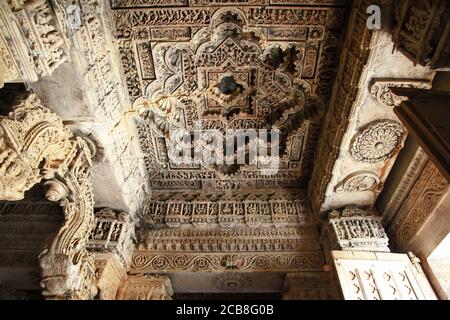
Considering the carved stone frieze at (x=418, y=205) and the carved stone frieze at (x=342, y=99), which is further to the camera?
the carved stone frieze at (x=418, y=205)

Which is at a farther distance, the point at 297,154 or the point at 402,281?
the point at 297,154

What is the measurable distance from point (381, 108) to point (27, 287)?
4.55 metres

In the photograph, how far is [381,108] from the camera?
286 cm

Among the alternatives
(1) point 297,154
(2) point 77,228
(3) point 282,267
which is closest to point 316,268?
(3) point 282,267

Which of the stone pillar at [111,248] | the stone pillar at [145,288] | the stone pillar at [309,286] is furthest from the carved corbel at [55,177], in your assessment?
the stone pillar at [309,286]

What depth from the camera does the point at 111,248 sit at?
329 centimetres

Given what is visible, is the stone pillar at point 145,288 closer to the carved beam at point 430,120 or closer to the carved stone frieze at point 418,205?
the carved stone frieze at point 418,205

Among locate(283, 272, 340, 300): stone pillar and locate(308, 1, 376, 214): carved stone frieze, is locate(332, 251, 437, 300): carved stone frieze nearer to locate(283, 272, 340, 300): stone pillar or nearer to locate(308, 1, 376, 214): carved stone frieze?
locate(283, 272, 340, 300): stone pillar

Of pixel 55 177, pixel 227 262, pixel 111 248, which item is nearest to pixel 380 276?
pixel 227 262

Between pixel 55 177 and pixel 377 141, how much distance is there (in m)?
3.28

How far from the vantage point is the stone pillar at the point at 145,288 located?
132 inches

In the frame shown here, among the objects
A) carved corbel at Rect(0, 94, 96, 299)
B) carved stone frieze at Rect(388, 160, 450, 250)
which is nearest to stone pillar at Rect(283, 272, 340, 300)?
carved stone frieze at Rect(388, 160, 450, 250)

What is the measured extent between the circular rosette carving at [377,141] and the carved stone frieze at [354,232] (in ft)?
2.53
